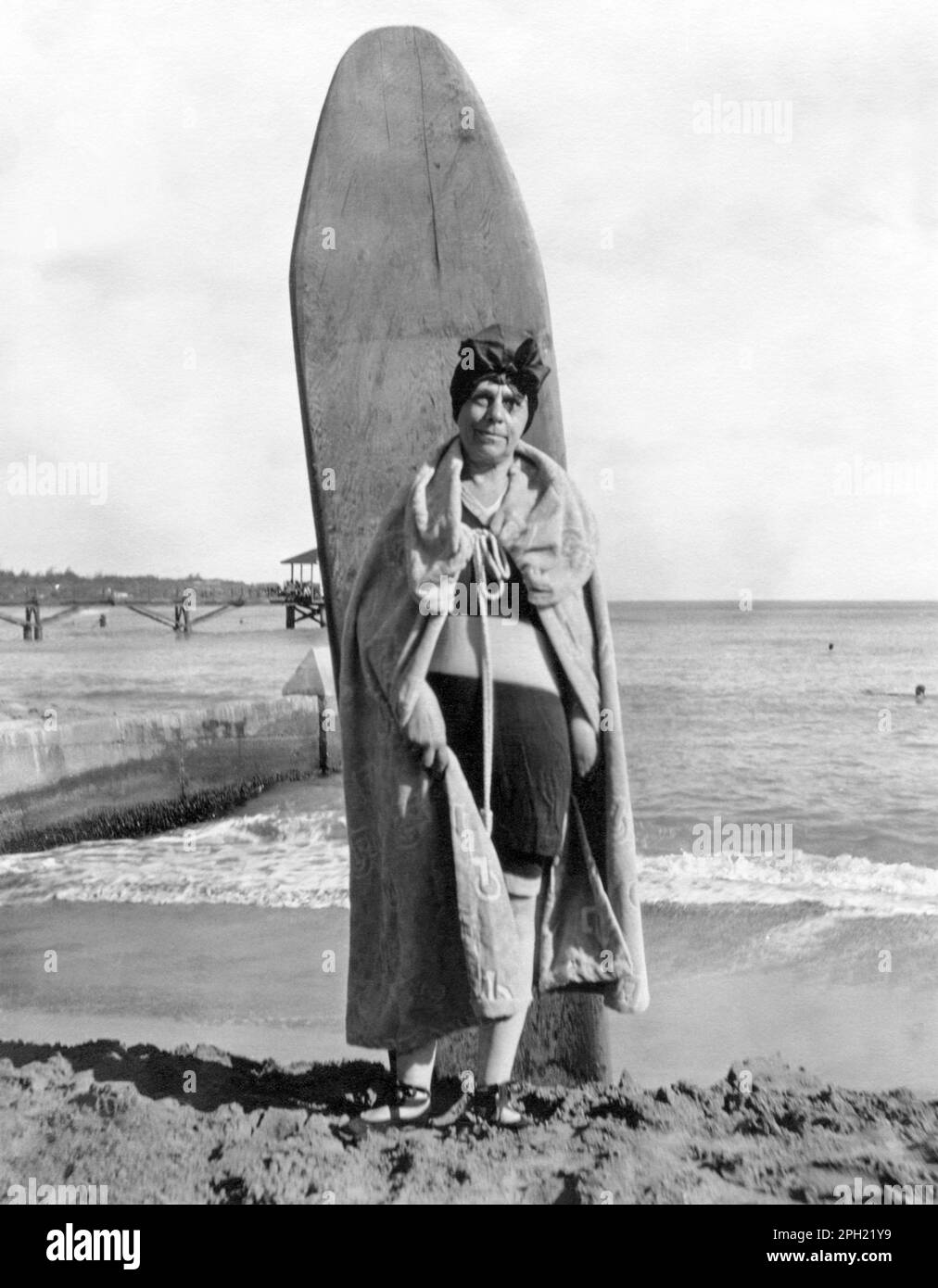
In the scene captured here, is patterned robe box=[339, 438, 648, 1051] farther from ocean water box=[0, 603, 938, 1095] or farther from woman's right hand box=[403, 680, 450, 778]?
ocean water box=[0, 603, 938, 1095]

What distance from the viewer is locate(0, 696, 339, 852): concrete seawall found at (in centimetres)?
583

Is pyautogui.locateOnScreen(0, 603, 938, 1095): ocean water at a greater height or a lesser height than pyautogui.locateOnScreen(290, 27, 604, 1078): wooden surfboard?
lesser

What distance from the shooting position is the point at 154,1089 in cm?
314

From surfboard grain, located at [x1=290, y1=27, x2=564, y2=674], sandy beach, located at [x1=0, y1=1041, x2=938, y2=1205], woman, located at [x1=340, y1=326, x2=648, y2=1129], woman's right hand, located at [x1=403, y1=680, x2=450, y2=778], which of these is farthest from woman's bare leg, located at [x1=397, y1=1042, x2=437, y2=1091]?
surfboard grain, located at [x1=290, y1=27, x2=564, y2=674]

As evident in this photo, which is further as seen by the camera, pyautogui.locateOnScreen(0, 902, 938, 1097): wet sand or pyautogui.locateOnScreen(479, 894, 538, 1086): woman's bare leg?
pyautogui.locateOnScreen(0, 902, 938, 1097): wet sand

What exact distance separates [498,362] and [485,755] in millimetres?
830

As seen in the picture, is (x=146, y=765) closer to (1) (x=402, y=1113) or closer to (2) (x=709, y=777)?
(2) (x=709, y=777)

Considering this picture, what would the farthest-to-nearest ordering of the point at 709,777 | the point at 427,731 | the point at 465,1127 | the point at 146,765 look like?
the point at 709,777, the point at 146,765, the point at 465,1127, the point at 427,731

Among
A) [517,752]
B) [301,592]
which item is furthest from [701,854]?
[517,752]

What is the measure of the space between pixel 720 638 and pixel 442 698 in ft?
24.3

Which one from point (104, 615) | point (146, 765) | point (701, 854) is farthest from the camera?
point (104, 615)

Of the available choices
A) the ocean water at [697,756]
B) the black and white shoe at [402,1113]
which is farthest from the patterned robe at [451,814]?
the ocean water at [697,756]

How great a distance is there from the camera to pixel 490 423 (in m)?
2.67
